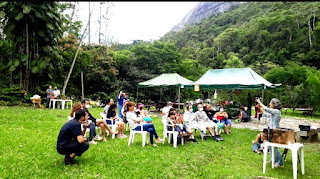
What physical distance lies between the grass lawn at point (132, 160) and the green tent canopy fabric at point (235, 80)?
182 inches

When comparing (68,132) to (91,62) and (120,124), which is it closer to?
(120,124)

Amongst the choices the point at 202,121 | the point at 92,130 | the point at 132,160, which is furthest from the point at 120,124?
the point at 202,121

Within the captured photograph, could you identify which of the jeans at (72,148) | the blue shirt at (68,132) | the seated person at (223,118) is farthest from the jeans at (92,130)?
the seated person at (223,118)

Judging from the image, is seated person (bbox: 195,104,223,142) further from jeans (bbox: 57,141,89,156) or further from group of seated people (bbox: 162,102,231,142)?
jeans (bbox: 57,141,89,156)

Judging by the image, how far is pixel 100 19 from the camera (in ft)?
77.7

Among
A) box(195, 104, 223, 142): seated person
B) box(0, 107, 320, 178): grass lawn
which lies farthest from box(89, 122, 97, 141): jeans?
box(195, 104, 223, 142): seated person

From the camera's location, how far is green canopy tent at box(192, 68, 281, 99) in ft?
36.1

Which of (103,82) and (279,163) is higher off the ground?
(103,82)

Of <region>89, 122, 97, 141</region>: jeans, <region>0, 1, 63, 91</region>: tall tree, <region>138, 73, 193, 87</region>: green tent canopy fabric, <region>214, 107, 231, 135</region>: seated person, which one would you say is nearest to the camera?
<region>89, 122, 97, 141</region>: jeans

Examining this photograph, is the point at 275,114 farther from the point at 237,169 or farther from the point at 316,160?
the point at 316,160

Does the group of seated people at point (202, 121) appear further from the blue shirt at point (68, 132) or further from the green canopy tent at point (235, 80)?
the green canopy tent at point (235, 80)

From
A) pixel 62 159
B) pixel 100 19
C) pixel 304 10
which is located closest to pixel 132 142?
pixel 62 159

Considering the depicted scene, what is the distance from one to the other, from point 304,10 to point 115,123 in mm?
49196

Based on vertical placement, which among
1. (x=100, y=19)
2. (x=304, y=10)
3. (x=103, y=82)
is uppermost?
(x=304, y=10)
